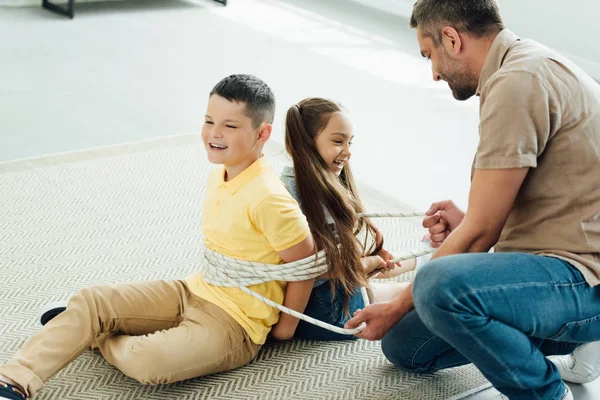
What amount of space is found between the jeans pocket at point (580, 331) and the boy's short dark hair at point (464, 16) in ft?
1.99

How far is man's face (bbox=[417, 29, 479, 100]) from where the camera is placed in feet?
6.12

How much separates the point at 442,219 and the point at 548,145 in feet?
1.33

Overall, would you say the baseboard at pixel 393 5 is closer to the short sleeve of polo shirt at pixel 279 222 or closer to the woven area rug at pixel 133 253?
the woven area rug at pixel 133 253

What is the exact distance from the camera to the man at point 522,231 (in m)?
1.66

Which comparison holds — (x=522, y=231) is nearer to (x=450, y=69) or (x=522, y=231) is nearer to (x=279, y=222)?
(x=450, y=69)

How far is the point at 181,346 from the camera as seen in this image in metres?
1.89

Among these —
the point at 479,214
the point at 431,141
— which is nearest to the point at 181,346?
the point at 479,214

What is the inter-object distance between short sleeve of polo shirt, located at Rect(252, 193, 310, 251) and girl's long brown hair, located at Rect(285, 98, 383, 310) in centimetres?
10

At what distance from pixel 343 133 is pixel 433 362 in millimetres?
550

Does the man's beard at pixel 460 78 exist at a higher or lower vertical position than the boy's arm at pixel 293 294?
higher

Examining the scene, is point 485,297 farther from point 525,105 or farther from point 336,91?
point 336,91

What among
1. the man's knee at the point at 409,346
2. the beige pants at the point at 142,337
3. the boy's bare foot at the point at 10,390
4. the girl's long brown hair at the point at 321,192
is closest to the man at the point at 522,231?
the man's knee at the point at 409,346

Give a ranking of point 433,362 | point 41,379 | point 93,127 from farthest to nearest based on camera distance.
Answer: point 93,127 → point 433,362 → point 41,379

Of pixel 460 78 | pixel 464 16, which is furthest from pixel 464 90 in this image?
pixel 464 16
